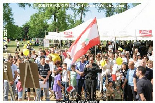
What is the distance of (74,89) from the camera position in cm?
984

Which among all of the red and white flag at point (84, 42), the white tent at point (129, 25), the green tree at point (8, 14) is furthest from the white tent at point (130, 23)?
the green tree at point (8, 14)

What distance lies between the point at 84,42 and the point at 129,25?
9.13 m

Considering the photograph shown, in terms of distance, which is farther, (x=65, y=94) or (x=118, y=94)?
(x=65, y=94)

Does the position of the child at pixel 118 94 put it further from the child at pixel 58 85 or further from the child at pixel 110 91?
the child at pixel 58 85

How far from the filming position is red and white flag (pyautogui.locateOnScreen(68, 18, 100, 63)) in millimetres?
8516

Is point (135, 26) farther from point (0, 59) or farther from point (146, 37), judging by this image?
point (0, 59)

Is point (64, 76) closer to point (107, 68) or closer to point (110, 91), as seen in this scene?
point (110, 91)

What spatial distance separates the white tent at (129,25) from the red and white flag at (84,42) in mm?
7436

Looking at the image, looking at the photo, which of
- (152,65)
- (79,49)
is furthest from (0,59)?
(152,65)

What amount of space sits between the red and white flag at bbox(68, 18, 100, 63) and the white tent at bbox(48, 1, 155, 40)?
7.44m

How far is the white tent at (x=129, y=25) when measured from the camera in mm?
16172

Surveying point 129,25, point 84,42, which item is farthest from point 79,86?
point 129,25

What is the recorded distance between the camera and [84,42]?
28.6 ft

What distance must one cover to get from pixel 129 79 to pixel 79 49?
171 centimetres
